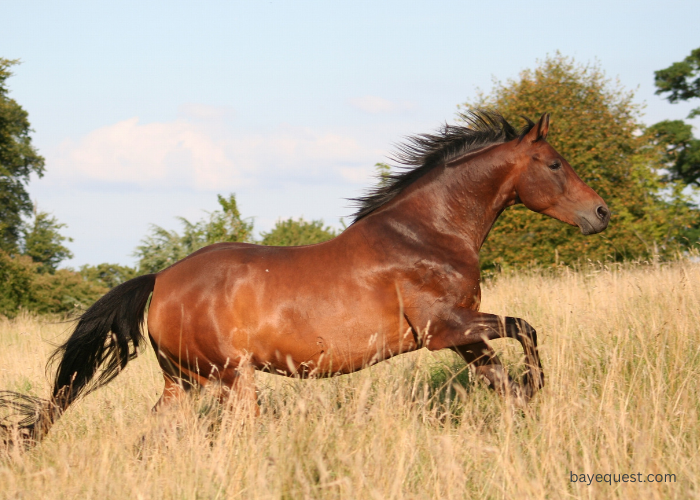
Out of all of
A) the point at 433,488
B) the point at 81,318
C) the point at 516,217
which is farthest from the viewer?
the point at 516,217

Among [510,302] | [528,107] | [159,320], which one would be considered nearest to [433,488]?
[159,320]

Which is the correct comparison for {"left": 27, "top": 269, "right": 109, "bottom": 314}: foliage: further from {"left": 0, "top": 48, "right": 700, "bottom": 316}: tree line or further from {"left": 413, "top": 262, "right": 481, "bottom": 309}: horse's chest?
{"left": 413, "top": 262, "right": 481, "bottom": 309}: horse's chest

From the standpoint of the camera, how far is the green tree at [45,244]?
25453 millimetres

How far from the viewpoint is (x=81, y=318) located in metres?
4.89

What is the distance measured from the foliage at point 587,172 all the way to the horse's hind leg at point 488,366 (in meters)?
8.80

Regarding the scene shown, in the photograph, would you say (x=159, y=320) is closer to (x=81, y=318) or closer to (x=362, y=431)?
(x=81, y=318)

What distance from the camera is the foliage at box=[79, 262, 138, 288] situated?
60.4 feet

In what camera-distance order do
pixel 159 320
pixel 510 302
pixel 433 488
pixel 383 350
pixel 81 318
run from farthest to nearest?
1. pixel 510 302
2. pixel 81 318
3. pixel 159 320
4. pixel 383 350
5. pixel 433 488

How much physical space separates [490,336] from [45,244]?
2511cm

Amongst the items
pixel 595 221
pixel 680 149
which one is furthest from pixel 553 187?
pixel 680 149

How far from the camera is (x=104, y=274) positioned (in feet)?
63.8

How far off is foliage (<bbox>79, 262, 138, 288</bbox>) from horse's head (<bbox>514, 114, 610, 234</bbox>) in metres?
15.3

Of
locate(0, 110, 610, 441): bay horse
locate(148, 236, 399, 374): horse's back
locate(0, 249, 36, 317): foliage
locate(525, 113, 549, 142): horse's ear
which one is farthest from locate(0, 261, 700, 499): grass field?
locate(0, 249, 36, 317): foliage

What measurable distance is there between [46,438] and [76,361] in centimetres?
60
